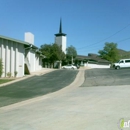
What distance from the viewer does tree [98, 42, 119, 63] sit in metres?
78.8

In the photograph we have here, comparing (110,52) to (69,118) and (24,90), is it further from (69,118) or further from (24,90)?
(69,118)

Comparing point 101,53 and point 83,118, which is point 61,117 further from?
point 101,53

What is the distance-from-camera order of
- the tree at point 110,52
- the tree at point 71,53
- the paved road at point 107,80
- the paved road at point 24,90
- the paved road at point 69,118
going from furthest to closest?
the tree at point 110,52 → the tree at point 71,53 → the paved road at point 107,80 → the paved road at point 24,90 → the paved road at point 69,118

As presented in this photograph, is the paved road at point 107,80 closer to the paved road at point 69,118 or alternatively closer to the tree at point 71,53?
the paved road at point 69,118

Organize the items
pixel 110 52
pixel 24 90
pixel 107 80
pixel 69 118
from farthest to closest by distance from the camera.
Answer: pixel 110 52
pixel 107 80
pixel 24 90
pixel 69 118

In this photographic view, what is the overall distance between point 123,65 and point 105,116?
37.0 meters

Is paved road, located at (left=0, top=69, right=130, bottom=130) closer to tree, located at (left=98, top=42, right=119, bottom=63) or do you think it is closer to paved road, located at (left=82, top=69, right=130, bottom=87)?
paved road, located at (left=82, top=69, right=130, bottom=87)

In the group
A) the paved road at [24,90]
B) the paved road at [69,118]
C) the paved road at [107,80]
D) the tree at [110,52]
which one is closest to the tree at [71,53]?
the tree at [110,52]

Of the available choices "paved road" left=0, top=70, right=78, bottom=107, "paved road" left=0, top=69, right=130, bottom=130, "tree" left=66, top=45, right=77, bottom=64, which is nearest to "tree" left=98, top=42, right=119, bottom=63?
"tree" left=66, top=45, right=77, bottom=64

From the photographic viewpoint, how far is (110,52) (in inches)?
3152

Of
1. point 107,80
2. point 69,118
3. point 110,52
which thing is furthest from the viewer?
point 110,52

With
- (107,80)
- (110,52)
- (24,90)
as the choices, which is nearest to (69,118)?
(24,90)

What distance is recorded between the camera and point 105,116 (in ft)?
21.4

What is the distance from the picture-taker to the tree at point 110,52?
7881cm
